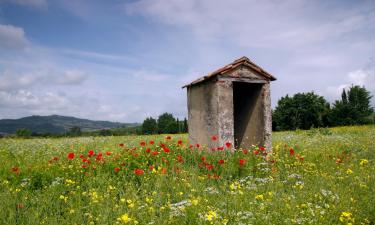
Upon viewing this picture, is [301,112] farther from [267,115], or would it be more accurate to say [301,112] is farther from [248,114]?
[267,115]

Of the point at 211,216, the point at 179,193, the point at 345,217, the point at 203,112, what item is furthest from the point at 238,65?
the point at 211,216

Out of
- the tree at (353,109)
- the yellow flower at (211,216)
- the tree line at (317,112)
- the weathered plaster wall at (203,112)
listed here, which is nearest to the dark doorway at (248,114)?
the weathered plaster wall at (203,112)

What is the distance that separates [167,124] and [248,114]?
57.3 metres

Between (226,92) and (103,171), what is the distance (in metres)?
Result: 4.30

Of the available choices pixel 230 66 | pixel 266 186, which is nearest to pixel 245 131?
pixel 230 66

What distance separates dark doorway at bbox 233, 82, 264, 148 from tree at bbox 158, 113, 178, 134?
166ft

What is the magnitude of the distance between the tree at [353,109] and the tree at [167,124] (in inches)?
1184

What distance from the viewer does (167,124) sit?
221 feet

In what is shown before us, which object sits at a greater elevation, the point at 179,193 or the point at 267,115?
the point at 267,115

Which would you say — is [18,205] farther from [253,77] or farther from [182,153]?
[253,77]

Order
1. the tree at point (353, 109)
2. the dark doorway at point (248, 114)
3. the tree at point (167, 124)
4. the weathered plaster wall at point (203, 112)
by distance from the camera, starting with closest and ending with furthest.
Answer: the weathered plaster wall at point (203, 112), the dark doorway at point (248, 114), the tree at point (353, 109), the tree at point (167, 124)

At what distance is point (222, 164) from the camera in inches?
285

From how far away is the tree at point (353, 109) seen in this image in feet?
165

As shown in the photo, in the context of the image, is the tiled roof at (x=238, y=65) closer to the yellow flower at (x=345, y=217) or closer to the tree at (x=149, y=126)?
the yellow flower at (x=345, y=217)
